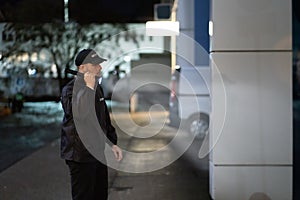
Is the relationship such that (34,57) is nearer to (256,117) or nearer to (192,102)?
(192,102)

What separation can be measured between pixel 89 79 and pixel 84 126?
417 mm

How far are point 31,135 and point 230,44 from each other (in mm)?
8484

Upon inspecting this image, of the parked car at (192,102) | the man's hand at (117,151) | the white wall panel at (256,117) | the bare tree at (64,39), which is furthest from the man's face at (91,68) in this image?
the bare tree at (64,39)

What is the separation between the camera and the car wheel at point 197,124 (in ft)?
34.7

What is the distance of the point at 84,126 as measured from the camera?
4.09 m

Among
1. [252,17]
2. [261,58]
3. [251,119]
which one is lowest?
[251,119]

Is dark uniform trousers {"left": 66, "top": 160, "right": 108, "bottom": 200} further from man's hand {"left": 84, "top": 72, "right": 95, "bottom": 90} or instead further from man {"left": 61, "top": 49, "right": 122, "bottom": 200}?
man's hand {"left": 84, "top": 72, "right": 95, "bottom": 90}

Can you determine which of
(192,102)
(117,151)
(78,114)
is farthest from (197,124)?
(78,114)

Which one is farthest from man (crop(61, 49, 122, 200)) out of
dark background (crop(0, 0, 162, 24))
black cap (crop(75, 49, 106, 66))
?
dark background (crop(0, 0, 162, 24))

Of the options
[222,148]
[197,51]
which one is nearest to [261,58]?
[222,148]

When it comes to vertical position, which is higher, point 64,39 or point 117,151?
point 64,39

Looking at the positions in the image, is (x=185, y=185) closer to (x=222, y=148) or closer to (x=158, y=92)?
(x=222, y=148)

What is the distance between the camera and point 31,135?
12.6m

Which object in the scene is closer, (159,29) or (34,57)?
(159,29)
